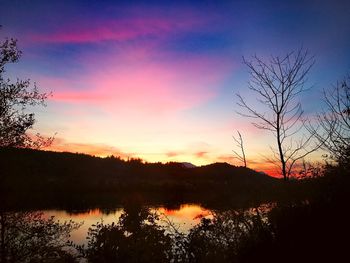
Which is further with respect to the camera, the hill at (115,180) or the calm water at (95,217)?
the calm water at (95,217)

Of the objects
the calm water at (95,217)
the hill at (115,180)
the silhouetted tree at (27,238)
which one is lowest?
the calm water at (95,217)

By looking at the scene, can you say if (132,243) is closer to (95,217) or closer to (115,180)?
(95,217)

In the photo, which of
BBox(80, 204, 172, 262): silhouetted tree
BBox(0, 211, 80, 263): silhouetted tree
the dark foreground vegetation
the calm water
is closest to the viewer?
the dark foreground vegetation

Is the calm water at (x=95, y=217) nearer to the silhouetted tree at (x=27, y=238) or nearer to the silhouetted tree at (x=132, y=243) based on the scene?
the silhouetted tree at (x=132, y=243)

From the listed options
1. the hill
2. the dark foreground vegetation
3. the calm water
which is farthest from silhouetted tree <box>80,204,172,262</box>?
the calm water

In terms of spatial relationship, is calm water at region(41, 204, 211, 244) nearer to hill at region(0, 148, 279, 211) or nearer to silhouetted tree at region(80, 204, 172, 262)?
hill at region(0, 148, 279, 211)

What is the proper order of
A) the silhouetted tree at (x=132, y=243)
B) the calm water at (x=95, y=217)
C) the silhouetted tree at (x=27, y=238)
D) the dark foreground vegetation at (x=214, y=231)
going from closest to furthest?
the dark foreground vegetation at (x=214, y=231) < the silhouetted tree at (x=27, y=238) < the silhouetted tree at (x=132, y=243) < the calm water at (x=95, y=217)

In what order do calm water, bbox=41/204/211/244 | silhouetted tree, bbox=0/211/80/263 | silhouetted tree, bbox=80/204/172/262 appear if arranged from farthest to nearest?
calm water, bbox=41/204/211/244
silhouetted tree, bbox=80/204/172/262
silhouetted tree, bbox=0/211/80/263

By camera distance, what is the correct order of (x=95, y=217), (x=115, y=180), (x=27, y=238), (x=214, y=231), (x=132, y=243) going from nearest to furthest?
(x=27, y=238) → (x=214, y=231) → (x=132, y=243) → (x=95, y=217) → (x=115, y=180)

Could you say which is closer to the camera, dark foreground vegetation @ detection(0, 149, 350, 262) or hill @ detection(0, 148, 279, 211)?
dark foreground vegetation @ detection(0, 149, 350, 262)

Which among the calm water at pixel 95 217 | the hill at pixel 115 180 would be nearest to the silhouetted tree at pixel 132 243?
the hill at pixel 115 180

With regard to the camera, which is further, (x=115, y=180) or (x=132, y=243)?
(x=115, y=180)

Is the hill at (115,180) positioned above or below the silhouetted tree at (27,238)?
above

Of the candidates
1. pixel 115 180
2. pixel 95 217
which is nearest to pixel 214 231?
pixel 95 217
